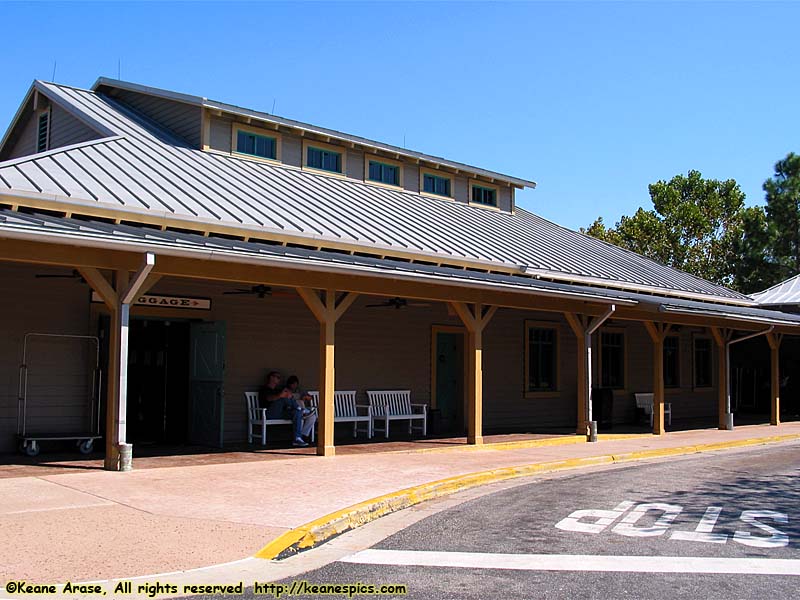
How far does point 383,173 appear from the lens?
70.3ft

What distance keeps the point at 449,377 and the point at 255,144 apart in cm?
655

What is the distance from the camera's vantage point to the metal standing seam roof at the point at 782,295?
29797 mm

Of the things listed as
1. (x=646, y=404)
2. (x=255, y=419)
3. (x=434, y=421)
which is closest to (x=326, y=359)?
(x=255, y=419)

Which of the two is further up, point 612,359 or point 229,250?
point 229,250

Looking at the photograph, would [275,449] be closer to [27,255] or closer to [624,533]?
[27,255]

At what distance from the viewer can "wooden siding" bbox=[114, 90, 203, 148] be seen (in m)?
18.0

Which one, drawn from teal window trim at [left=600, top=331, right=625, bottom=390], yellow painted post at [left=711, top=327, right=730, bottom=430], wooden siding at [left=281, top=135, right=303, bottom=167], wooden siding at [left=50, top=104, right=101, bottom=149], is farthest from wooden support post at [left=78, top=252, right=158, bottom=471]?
yellow painted post at [left=711, top=327, right=730, bottom=430]

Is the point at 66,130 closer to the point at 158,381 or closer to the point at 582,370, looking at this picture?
the point at 158,381

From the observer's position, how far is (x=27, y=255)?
10234 mm

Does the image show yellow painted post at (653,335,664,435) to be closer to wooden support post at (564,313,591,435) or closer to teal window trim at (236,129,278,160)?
wooden support post at (564,313,591,435)

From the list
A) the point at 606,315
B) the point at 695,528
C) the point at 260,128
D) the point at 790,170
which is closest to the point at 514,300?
the point at 606,315

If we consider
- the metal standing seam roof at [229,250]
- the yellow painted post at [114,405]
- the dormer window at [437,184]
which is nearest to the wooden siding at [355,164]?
the dormer window at [437,184]

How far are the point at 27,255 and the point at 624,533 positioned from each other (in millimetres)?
7227

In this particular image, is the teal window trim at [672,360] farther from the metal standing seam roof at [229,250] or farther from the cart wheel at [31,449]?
the cart wheel at [31,449]
